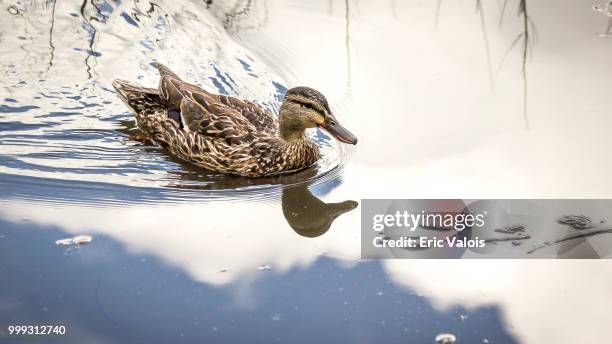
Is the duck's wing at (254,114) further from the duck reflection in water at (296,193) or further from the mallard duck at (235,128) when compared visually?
the duck reflection in water at (296,193)

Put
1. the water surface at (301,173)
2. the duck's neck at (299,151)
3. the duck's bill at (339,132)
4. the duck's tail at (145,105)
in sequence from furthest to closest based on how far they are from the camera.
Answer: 1. the duck's tail at (145,105)
2. the duck's neck at (299,151)
3. the duck's bill at (339,132)
4. the water surface at (301,173)

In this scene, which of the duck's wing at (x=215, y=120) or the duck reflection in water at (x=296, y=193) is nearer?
the duck reflection in water at (x=296, y=193)

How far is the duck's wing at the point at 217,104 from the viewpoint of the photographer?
7207 mm

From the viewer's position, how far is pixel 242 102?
744cm

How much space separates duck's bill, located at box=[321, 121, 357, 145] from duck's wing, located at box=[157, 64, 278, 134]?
574 mm

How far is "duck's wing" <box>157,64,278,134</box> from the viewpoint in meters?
7.21

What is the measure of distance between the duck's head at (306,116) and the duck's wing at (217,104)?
0.20m

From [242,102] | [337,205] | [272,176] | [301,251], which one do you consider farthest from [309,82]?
[301,251]

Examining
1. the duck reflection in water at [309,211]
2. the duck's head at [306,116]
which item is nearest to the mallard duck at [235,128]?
the duck's head at [306,116]

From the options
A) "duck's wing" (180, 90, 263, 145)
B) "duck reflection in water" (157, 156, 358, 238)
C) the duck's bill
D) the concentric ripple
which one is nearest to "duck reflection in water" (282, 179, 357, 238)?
"duck reflection in water" (157, 156, 358, 238)

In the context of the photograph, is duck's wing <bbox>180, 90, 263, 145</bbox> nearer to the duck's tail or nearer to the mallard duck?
the mallard duck

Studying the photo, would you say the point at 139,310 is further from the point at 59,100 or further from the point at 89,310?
the point at 59,100

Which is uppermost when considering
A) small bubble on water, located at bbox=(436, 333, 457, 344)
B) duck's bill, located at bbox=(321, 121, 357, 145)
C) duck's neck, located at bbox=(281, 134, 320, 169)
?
duck's bill, located at bbox=(321, 121, 357, 145)

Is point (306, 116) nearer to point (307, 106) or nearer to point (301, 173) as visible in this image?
point (307, 106)
